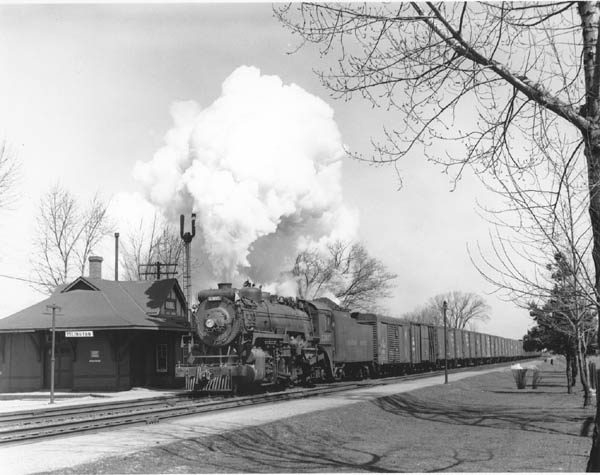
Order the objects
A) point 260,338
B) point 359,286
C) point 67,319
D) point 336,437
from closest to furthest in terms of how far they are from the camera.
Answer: point 336,437
point 260,338
point 67,319
point 359,286

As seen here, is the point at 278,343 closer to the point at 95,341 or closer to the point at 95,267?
the point at 95,341

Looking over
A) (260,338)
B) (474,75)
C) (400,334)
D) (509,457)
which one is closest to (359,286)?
(400,334)

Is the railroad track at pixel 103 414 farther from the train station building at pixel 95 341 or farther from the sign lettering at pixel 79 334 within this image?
the train station building at pixel 95 341

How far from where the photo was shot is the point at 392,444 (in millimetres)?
11898

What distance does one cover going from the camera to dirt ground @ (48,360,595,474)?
9438mm

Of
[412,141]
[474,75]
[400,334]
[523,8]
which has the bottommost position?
[400,334]

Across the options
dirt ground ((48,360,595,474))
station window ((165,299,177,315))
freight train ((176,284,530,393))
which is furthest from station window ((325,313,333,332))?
station window ((165,299,177,315))

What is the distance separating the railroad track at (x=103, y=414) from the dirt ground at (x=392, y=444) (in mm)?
3235

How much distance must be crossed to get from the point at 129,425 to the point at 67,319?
14.7m

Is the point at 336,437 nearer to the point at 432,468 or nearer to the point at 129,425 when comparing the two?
the point at 432,468

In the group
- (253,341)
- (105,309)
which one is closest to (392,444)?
(253,341)

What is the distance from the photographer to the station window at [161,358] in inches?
1150

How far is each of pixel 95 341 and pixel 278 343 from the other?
9634 mm

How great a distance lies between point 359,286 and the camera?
5656cm
